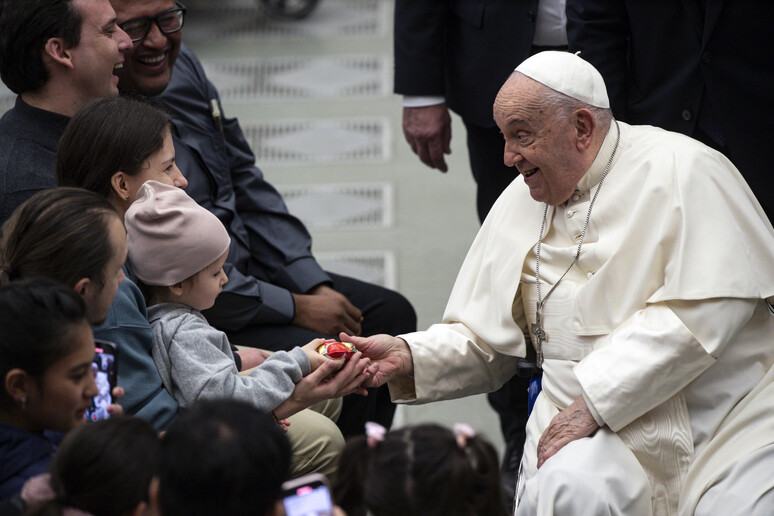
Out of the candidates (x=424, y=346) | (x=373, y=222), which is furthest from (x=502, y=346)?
(x=373, y=222)

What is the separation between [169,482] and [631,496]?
122cm

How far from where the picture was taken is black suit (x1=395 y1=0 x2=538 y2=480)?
13.2 feet

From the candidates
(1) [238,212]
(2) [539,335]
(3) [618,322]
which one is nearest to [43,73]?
(1) [238,212]

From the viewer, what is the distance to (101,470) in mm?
2029

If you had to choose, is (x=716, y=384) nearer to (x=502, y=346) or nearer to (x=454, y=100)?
Result: (x=502, y=346)

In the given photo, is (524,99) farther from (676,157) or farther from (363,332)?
(363,332)

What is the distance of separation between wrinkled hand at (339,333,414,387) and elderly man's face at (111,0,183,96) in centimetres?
116

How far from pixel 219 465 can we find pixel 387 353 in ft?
4.18

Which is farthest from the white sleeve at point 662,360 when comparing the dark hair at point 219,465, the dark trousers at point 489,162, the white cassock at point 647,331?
the dark trousers at point 489,162

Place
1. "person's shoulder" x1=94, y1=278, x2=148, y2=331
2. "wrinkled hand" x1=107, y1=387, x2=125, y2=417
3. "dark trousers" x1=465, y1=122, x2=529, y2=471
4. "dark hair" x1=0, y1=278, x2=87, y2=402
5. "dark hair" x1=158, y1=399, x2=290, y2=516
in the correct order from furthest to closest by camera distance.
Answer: "dark trousers" x1=465, y1=122, x2=529, y2=471
"person's shoulder" x1=94, y1=278, x2=148, y2=331
"wrinkled hand" x1=107, y1=387, x2=125, y2=417
"dark hair" x1=0, y1=278, x2=87, y2=402
"dark hair" x1=158, y1=399, x2=290, y2=516

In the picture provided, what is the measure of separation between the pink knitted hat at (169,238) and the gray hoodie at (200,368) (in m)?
0.10

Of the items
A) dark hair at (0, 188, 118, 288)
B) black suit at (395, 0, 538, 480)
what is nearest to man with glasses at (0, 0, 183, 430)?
dark hair at (0, 188, 118, 288)

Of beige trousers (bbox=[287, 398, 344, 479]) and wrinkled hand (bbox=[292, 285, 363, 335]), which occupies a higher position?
beige trousers (bbox=[287, 398, 344, 479])

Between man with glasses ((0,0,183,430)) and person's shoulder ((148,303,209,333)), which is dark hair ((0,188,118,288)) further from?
man with glasses ((0,0,183,430))
